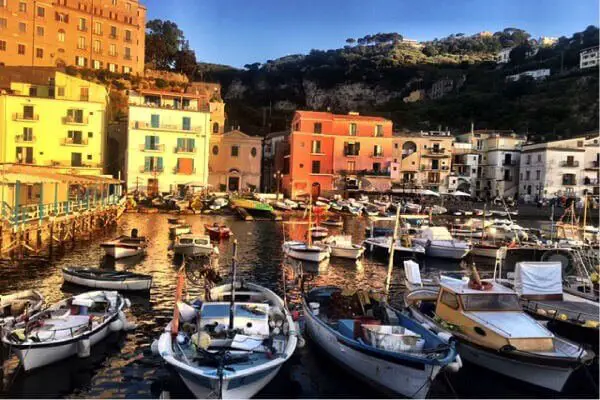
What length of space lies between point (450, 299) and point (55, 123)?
65735 millimetres

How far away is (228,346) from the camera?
14.0 m

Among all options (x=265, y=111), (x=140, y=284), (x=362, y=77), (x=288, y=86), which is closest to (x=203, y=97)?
(x=265, y=111)

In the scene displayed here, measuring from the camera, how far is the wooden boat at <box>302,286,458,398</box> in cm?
1324

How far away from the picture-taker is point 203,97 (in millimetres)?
81938

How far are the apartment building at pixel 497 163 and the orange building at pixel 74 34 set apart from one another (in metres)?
69.1

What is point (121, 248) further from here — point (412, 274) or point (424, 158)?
point (424, 158)

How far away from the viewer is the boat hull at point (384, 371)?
13.2m

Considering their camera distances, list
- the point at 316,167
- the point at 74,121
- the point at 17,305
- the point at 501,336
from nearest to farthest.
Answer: the point at 501,336
the point at 17,305
the point at 74,121
the point at 316,167

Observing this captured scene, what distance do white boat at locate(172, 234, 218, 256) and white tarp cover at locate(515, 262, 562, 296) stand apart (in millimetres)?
20591

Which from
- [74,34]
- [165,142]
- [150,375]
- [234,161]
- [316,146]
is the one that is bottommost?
[150,375]

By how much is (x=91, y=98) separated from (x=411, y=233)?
163ft

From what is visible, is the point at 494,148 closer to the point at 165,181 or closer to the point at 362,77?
the point at 165,181

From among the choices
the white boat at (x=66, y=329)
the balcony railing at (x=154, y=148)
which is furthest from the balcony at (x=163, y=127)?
the white boat at (x=66, y=329)

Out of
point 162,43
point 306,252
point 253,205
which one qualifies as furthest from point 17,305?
point 162,43
